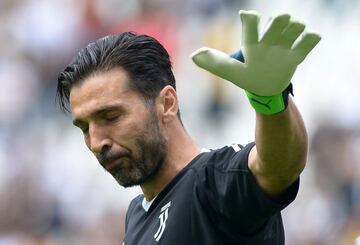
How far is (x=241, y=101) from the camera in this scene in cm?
696

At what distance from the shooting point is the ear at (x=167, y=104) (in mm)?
3109

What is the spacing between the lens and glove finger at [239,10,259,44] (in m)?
2.32

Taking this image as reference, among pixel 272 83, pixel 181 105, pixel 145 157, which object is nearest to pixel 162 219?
pixel 145 157

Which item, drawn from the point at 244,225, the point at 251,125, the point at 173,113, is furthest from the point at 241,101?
the point at 244,225

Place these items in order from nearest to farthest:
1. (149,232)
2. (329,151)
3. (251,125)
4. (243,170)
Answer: (243,170) < (149,232) < (329,151) < (251,125)

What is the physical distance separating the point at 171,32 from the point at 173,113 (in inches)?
174

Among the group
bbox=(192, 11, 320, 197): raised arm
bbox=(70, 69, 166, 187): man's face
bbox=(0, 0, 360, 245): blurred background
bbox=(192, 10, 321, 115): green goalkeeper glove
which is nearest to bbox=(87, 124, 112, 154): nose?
bbox=(70, 69, 166, 187): man's face

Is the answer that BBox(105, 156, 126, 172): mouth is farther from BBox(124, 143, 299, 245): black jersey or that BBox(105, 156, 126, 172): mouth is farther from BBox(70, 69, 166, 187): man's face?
BBox(124, 143, 299, 245): black jersey

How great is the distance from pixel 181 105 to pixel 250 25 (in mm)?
4939

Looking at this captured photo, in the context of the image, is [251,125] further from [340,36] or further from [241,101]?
[340,36]

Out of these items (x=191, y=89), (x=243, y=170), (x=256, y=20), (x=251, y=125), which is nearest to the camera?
(x=256, y=20)

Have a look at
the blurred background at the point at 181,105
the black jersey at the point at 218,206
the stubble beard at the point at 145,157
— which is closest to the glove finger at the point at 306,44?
the black jersey at the point at 218,206

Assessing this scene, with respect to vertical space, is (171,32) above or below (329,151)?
above

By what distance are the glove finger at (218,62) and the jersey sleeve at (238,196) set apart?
1.13ft
